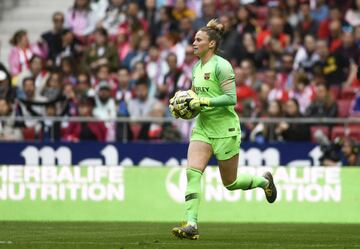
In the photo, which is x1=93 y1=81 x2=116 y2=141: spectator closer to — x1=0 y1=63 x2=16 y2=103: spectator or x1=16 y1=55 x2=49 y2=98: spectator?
x1=16 y1=55 x2=49 y2=98: spectator

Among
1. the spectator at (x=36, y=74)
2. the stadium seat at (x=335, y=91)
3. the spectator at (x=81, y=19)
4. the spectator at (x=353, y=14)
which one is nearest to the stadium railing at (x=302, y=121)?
the stadium seat at (x=335, y=91)

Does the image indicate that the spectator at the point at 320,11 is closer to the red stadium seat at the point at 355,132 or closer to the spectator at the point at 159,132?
the red stadium seat at the point at 355,132

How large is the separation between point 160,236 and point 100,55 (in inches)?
473

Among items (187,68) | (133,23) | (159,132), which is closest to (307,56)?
(187,68)

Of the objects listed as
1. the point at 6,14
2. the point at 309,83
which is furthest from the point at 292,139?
the point at 6,14

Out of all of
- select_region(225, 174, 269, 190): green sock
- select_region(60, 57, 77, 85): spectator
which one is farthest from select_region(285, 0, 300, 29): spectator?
select_region(225, 174, 269, 190): green sock

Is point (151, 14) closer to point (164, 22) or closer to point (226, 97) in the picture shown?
point (164, 22)

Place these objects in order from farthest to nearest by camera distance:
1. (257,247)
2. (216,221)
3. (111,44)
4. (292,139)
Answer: (111,44) → (292,139) → (216,221) → (257,247)

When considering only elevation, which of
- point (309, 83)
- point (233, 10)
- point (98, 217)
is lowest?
point (98, 217)

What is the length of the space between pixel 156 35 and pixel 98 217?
23.6 feet

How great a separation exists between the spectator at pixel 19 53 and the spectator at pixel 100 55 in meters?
1.28

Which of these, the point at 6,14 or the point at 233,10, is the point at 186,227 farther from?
the point at 6,14

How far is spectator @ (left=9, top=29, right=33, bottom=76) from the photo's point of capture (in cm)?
2520

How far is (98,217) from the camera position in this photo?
64.0 feet
